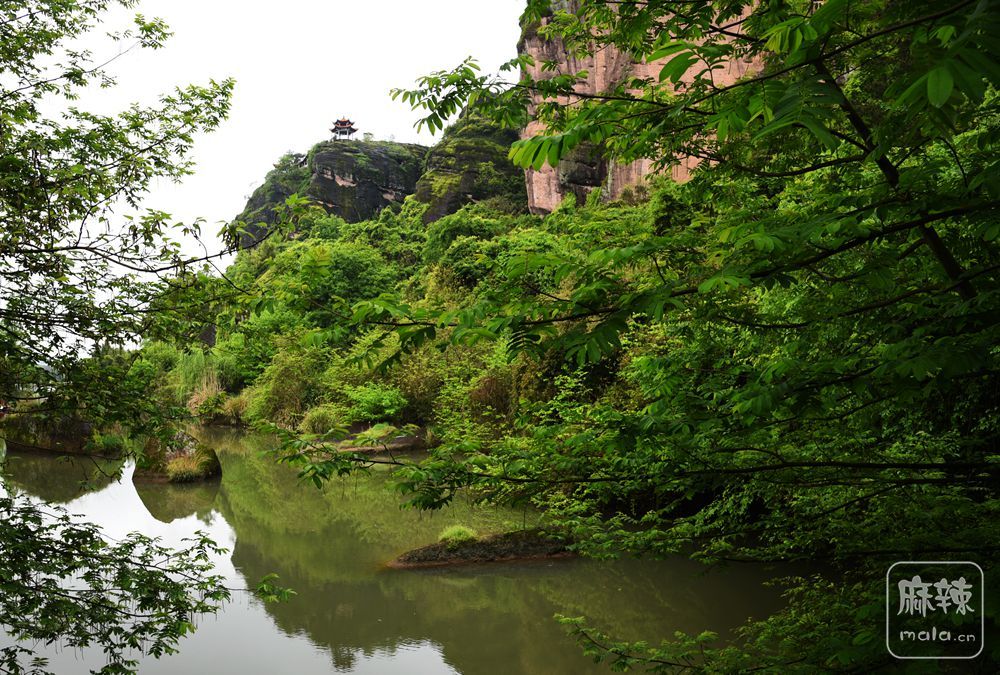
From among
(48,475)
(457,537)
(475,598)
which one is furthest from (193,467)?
(475,598)

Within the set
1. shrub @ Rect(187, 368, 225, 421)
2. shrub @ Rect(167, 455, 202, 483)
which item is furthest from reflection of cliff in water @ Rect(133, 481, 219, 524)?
shrub @ Rect(187, 368, 225, 421)

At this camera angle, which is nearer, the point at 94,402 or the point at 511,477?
the point at 511,477

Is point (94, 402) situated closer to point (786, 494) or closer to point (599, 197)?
point (786, 494)

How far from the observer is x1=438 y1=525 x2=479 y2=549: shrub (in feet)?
30.3

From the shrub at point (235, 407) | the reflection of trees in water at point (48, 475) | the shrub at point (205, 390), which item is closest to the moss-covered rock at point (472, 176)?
the shrub at point (205, 390)

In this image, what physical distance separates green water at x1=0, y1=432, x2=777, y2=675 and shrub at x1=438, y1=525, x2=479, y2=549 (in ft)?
1.76

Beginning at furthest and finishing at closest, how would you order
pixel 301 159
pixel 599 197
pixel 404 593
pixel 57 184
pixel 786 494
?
pixel 301 159 → pixel 599 197 → pixel 404 593 → pixel 786 494 → pixel 57 184

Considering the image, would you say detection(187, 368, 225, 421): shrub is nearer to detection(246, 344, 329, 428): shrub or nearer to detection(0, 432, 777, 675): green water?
detection(246, 344, 329, 428): shrub

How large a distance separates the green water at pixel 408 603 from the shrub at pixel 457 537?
54 centimetres

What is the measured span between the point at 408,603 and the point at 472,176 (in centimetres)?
2689

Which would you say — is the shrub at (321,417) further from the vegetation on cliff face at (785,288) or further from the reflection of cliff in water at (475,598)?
the vegetation on cliff face at (785,288)

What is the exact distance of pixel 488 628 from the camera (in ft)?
24.0

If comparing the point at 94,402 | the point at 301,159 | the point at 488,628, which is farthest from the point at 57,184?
the point at 301,159

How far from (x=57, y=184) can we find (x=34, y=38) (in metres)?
1.02
